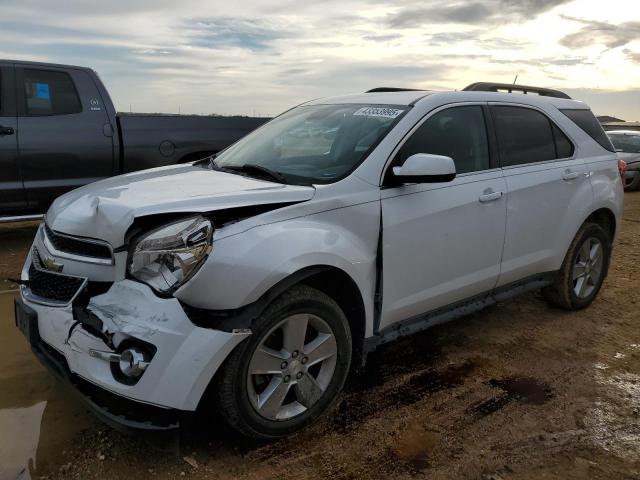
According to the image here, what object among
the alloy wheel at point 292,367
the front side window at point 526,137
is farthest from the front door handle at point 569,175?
the alloy wheel at point 292,367

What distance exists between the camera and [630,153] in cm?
1472

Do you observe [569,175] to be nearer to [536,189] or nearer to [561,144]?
[561,144]

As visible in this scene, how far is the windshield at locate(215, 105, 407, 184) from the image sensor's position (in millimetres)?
3230

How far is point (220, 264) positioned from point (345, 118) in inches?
64.8

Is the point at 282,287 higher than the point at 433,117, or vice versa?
the point at 433,117

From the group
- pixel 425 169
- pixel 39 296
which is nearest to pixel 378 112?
pixel 425 169

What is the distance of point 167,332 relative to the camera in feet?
7.73

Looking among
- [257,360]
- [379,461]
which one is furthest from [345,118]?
[379,461]

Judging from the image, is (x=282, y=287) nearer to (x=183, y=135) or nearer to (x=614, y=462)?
(x=614, y=462)

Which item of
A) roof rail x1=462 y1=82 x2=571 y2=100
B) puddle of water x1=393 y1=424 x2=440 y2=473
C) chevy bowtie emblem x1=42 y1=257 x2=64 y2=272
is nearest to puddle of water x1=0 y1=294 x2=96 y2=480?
chevy bowtie emblem x1=42 y1=257 x2=64 y2=272

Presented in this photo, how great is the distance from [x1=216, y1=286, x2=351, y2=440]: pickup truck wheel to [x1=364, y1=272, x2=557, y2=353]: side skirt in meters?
0.32

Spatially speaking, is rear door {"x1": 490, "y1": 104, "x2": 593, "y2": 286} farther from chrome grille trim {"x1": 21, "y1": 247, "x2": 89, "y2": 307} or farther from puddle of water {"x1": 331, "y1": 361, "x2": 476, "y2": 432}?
chrome grille trim {"x1": 21, "y1": 247, "x2": 89, "y2": 307}

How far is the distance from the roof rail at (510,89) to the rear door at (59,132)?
4198 millimetres

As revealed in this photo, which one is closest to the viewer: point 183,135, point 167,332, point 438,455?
point 167,332
